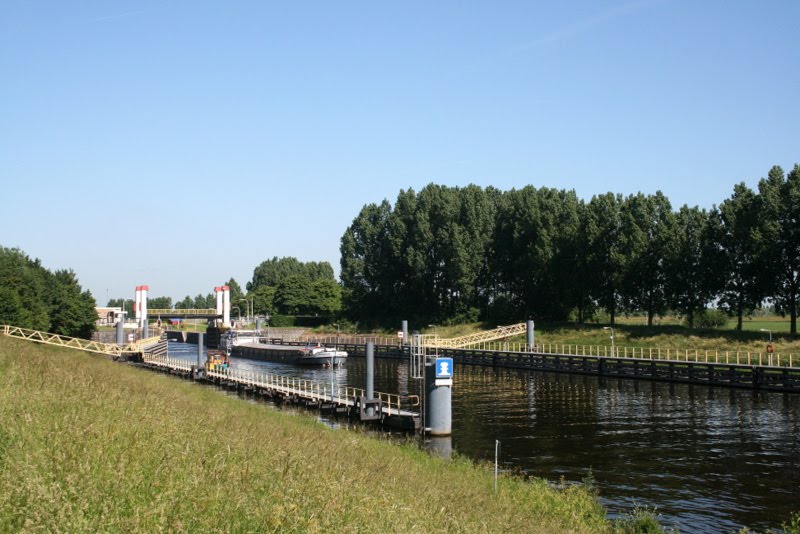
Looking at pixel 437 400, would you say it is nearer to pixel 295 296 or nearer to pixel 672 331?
pixel 672 331

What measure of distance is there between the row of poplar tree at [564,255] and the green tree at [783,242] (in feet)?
0.36

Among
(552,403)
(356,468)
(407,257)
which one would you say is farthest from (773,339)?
(356,468)

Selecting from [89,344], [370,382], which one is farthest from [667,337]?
[89,344]

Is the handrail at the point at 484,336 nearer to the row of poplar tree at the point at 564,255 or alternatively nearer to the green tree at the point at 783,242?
the row of poplar tree at the point at 564,255

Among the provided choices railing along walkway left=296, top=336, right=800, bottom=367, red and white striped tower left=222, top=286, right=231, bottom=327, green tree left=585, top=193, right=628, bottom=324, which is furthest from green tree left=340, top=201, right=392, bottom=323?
green tree left=585, top=193, right=628, bottom=324

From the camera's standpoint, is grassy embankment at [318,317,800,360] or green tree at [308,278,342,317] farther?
green tree at [308,278,342,317]

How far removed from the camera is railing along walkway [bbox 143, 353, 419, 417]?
45031 millimetres

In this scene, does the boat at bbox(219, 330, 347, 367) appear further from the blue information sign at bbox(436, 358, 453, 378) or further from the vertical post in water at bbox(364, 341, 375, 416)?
the blue information sign at bbox(436, 358, 453, 378)

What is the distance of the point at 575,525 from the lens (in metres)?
19.1

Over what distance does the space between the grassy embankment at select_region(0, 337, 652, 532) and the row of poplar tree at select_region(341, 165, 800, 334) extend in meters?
68.2

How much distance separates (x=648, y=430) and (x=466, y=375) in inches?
1422

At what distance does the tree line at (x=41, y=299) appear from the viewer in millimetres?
84250

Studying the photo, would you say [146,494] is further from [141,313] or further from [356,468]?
[141,313]

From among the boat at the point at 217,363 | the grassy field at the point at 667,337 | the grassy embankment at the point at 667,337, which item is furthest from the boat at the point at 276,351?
the grassy embankment at the point at 667,337
